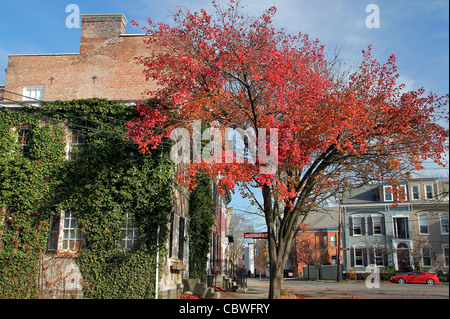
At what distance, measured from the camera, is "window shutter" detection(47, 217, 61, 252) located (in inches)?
611

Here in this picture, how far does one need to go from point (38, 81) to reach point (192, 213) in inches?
520

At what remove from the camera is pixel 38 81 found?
25.5m

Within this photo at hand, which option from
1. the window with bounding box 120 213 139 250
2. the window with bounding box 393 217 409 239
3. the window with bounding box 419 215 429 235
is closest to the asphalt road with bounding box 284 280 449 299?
the window with bounding box 120 213 139 250

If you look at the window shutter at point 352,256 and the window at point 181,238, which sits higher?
the window at point 181,238

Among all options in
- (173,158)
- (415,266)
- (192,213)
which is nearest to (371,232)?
(415,266)

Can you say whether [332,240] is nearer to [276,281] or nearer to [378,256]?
[378,256]

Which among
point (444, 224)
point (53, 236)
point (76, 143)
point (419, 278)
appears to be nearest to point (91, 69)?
point (76, 143)

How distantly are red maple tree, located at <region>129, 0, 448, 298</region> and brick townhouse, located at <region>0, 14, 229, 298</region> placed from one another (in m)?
9.41

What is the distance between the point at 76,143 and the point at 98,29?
11287 millimetres

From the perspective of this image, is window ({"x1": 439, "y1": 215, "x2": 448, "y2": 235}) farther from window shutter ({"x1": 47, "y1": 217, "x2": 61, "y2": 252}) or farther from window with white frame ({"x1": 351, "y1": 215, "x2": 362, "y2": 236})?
window shutter ({"x1": 47, "y1": 217, "x2": 61, "y2": 252})

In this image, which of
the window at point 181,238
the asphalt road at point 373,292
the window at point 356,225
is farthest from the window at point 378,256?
the window at point 181,238

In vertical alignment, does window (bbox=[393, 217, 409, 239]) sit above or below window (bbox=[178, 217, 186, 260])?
above

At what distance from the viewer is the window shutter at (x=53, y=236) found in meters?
15.5

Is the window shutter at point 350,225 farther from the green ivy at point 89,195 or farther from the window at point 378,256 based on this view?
the green ivy at point 89,195
